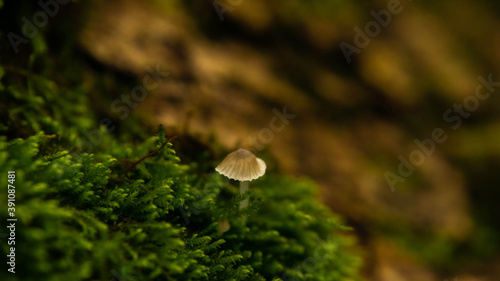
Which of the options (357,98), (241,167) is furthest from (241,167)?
(357,98)

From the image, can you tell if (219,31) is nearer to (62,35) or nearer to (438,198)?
(62,35)

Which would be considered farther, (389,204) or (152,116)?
(389,204)

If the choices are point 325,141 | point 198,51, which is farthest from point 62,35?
point 325,141
